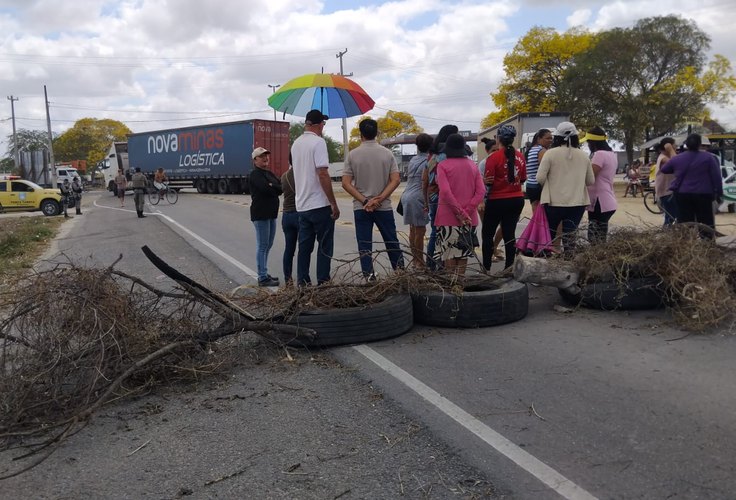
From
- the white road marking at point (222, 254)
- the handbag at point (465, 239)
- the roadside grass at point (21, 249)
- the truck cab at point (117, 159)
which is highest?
the truck cab at point (117, 159)

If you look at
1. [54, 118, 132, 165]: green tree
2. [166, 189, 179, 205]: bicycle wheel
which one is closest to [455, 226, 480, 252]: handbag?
[166, 189, 179, 205]: bicycle wheel

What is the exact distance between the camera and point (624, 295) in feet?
19.7

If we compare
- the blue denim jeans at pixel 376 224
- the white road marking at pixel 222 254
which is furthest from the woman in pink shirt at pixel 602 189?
the white road marking at pixel 222 254

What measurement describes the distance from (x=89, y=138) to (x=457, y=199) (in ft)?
321

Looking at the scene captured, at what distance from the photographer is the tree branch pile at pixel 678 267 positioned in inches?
217

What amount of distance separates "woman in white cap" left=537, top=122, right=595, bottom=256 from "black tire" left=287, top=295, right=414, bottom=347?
270 centimetres

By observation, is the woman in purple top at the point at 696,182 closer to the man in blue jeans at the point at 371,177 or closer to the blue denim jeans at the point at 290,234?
the man in blue jeans at the point at 371,177

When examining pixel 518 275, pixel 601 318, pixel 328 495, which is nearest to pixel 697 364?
pixel 601 318

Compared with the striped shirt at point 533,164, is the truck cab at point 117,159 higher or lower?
higher

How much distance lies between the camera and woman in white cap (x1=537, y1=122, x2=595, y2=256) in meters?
7.04

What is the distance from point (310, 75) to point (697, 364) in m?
5.37

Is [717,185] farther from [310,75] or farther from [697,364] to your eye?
[310,75]

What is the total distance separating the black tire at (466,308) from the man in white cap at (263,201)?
2.73 metres

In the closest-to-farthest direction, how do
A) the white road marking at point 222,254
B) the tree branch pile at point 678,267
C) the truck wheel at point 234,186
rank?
1. the tree branch pile at point 678,267
2. the white road marking at point 222,254
3. the truck wheel at point 234,186
